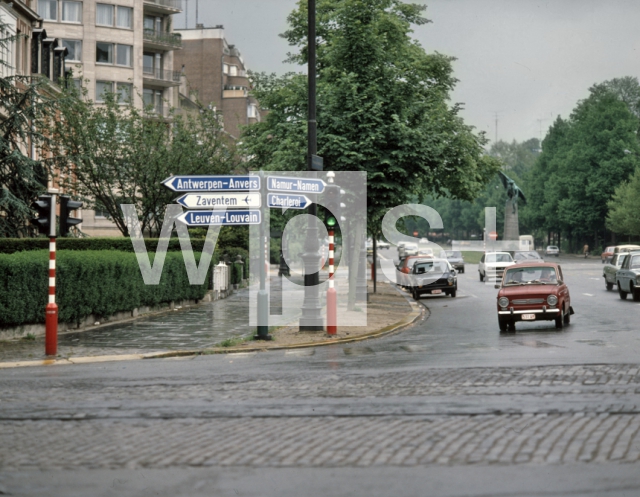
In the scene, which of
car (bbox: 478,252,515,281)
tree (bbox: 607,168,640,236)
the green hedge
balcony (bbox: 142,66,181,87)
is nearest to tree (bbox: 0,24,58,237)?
the green hedge

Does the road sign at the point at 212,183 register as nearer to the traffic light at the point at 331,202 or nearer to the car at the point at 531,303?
the traffic light at the point at 331,202

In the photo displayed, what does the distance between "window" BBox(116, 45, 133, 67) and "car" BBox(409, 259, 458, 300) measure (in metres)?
36.8

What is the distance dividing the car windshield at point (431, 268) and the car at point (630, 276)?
8.25m

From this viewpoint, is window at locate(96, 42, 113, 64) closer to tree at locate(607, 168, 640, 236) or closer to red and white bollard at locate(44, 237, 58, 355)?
tree at locate(607, 168, 640, 236)

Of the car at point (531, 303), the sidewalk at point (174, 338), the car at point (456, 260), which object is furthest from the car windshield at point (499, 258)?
the car at point (531, 303)

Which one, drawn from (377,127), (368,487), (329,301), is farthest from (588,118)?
(368,487)

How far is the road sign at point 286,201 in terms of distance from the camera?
756 inches

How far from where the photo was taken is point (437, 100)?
127ft

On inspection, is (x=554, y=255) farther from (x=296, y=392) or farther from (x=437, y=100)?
(x=296, y=392)

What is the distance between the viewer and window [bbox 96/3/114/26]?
66688 millimetres

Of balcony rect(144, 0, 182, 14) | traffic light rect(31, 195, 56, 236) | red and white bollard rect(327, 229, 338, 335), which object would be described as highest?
balcony rect(144, 0, 182, 14)

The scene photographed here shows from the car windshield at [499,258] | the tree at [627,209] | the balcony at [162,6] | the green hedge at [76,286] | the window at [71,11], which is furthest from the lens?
the tree at [627,209]

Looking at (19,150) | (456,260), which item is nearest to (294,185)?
(19,150)

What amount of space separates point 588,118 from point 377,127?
78669 millimetres
